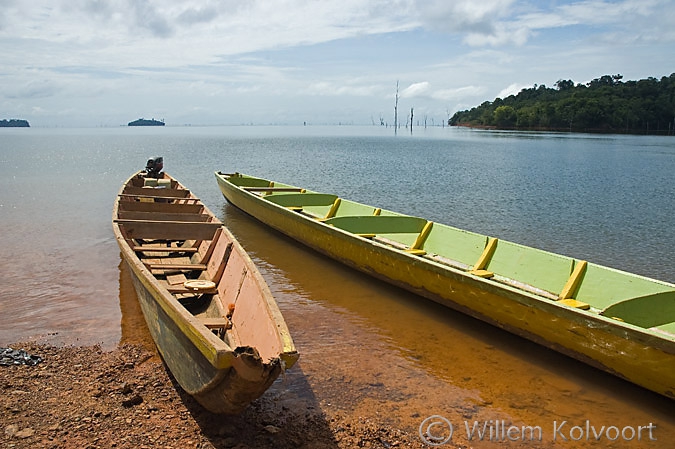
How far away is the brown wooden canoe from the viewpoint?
3.55 meters

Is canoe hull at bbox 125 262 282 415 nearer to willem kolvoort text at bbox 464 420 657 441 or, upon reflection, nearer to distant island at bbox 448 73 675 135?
willem kolvoort text at bbox 464 420 657 441

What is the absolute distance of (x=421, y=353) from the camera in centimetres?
631

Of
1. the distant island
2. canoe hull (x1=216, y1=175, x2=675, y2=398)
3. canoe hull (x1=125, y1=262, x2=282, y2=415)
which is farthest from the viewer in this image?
the distant island

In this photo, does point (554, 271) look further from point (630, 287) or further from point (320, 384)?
point (320, 384)

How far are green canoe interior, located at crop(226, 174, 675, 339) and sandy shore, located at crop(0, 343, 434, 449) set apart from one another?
3136 millimetres

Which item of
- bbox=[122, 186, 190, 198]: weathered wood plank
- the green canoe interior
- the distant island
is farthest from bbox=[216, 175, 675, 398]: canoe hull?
the distant island

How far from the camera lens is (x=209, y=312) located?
19.3ft

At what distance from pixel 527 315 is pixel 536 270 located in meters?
1.50

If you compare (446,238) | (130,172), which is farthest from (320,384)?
(130,172)

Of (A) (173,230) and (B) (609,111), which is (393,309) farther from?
(B) (609,111)

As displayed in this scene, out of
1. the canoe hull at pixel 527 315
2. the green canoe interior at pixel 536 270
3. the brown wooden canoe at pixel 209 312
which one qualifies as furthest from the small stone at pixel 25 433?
the green canoe interior at pixel 536 270

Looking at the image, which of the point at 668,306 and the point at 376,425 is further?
the point at 668,306

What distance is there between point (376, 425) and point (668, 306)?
11.7ft

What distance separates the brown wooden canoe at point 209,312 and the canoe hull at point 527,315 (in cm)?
249
